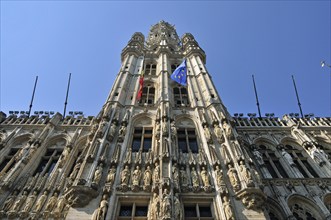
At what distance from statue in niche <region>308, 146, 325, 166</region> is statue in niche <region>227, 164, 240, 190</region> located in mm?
8232

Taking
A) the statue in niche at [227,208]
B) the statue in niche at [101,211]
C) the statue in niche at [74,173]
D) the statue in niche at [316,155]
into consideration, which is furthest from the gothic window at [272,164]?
the statue in niche at [74,173]

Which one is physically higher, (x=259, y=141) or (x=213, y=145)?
(x=259, y=141)

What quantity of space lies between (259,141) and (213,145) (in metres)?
7.01

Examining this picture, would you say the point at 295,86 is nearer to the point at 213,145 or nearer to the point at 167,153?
the point at 213,145

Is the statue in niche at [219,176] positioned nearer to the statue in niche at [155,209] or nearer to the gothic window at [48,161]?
the statue in niche at [155,209]

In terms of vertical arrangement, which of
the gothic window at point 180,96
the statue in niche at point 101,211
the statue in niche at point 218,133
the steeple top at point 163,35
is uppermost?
the steeple top at point 163,35

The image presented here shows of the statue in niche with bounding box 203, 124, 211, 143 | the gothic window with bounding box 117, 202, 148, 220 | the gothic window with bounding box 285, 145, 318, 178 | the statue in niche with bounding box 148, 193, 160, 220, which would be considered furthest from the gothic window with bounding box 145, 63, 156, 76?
the statue in niche with bounding box 148, 193, 160, 220

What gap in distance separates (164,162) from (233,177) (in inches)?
140

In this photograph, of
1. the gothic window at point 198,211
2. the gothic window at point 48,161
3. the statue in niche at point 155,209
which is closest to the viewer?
the statue in niche at point 155,209

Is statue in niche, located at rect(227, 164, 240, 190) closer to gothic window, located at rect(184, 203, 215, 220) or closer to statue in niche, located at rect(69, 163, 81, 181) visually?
gothic window, located at rect(184, 203, 215, 220)

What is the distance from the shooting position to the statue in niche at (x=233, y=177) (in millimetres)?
13792

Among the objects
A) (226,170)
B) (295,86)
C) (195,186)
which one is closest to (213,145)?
(226,170)

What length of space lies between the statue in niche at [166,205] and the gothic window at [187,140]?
4.95m

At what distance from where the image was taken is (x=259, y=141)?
22.5 meters
